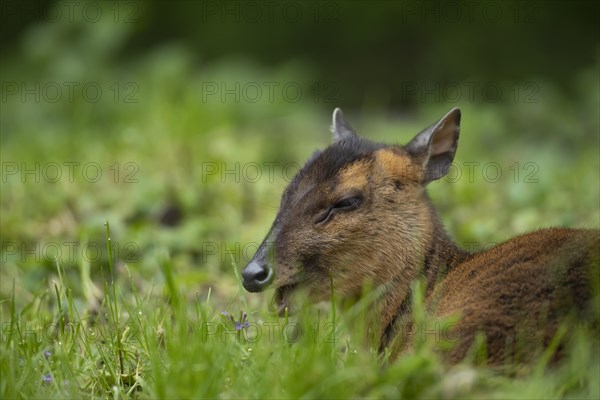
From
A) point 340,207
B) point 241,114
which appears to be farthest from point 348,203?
point 241,114

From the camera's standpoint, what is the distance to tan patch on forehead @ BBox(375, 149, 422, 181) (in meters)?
4.81

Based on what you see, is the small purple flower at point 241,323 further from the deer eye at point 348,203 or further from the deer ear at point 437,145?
the deer ear at point 437,145

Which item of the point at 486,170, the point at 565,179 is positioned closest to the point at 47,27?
the point at 486,170

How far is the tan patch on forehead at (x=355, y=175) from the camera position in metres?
4.67

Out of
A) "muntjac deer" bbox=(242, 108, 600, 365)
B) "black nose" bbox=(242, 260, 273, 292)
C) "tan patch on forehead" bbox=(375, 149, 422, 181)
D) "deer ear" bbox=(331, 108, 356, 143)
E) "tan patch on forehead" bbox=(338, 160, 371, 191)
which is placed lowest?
"black nose" bbox=(242, 260, 273, 292)

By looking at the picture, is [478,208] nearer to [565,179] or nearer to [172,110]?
[565,179]

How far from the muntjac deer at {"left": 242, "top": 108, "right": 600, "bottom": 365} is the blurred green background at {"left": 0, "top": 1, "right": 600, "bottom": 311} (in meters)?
1.28

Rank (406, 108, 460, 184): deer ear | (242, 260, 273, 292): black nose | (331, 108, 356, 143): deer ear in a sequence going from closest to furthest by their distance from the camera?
(242, 260, 273, 292): black nose → (406, 108, 460, 184): deer ear → (331, 108, 356, 143): deer ear

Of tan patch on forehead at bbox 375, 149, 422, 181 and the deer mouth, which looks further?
tan patch on forehead at bbox 375, 149, 422, 181

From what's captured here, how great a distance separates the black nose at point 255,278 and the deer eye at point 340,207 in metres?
0.41

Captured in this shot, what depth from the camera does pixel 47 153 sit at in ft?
26.9

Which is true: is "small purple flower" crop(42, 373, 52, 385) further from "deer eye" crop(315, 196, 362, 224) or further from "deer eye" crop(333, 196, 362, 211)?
"deer eye" crop(333, 196, 362, 211)

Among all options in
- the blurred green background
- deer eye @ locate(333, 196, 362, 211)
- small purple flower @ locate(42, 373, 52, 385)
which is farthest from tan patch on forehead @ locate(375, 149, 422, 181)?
small purple flower @ locate(42, 373, 52, 385)

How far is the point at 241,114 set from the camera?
980 centimetres
